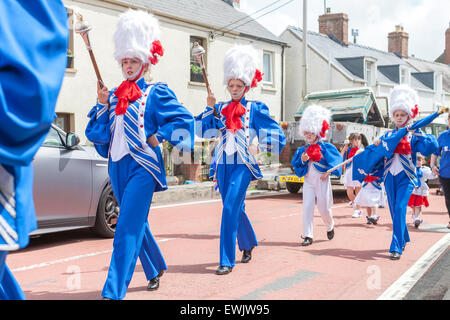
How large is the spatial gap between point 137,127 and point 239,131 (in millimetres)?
1677

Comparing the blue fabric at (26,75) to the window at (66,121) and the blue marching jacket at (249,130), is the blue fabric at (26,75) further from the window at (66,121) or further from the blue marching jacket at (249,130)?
the window at (66,121)

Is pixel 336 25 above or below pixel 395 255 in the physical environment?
above

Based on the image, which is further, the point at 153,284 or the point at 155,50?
the point at 153,284

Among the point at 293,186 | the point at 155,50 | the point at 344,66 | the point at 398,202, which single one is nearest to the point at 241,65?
the point at 155,50

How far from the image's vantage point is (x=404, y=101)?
275 inches

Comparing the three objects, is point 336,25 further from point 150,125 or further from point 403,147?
point 150,125

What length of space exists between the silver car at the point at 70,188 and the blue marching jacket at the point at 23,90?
4.64 meters

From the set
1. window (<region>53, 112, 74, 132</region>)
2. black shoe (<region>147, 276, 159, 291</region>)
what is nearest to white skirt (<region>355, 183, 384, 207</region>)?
black shoe (<region>147, 276, 159, 291</region>)

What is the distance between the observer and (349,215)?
435 inches

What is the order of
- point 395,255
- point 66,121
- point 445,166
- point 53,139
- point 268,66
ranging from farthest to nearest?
point 268,66
point 66,121
point 445,166
point 53,139
point 395,255

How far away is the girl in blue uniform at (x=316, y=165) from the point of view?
25.0 feet

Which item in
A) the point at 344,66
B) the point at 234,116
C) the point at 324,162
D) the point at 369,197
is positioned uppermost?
the point at 344,66

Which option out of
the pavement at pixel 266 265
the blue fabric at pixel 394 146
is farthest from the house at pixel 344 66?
the blue fabric at pixel 394 146
